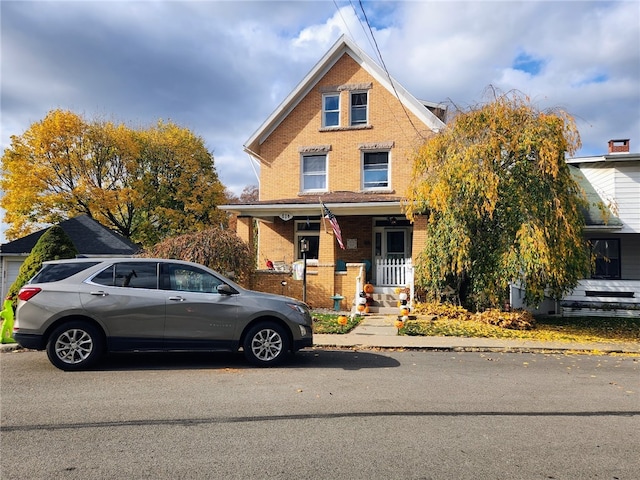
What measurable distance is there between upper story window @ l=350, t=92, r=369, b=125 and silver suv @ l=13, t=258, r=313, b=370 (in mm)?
13417

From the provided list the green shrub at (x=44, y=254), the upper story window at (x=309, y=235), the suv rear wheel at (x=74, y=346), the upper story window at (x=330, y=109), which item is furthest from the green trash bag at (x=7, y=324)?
the upper story window at (x=330, y=109)

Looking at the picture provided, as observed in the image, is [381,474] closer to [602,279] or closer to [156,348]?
[156,348]

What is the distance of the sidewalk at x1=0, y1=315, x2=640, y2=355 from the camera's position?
9828 millimetres

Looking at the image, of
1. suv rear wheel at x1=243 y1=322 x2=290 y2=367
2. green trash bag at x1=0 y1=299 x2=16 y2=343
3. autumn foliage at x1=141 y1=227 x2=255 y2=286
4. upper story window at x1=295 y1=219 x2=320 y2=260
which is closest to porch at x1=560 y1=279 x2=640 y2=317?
upper story window at x1=295 y1=219 x2=320 y2=260

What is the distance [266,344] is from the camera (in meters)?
7.74

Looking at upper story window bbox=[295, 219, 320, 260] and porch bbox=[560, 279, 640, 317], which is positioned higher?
upper story window bbox=[295, 219, 320, 260]

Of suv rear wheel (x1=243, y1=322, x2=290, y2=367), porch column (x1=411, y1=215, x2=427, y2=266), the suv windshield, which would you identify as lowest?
suv rear wheel (x1=243, y1=322, x2=290, y2=367)

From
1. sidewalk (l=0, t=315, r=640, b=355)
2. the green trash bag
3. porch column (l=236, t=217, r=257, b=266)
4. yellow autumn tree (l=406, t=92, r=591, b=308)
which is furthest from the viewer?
porch column (l=236, t=217, r=257, b=266)

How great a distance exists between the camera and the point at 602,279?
1791 cm

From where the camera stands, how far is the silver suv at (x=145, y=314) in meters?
7.27

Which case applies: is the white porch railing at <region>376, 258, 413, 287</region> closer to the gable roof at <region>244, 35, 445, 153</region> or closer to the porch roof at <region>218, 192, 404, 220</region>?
the porch roof at <region>218, 192, 404, 220</region>

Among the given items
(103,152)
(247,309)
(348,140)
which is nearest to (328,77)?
(348,140)

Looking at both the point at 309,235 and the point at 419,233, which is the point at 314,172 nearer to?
the point at 309,235

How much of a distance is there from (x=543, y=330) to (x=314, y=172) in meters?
10.9
